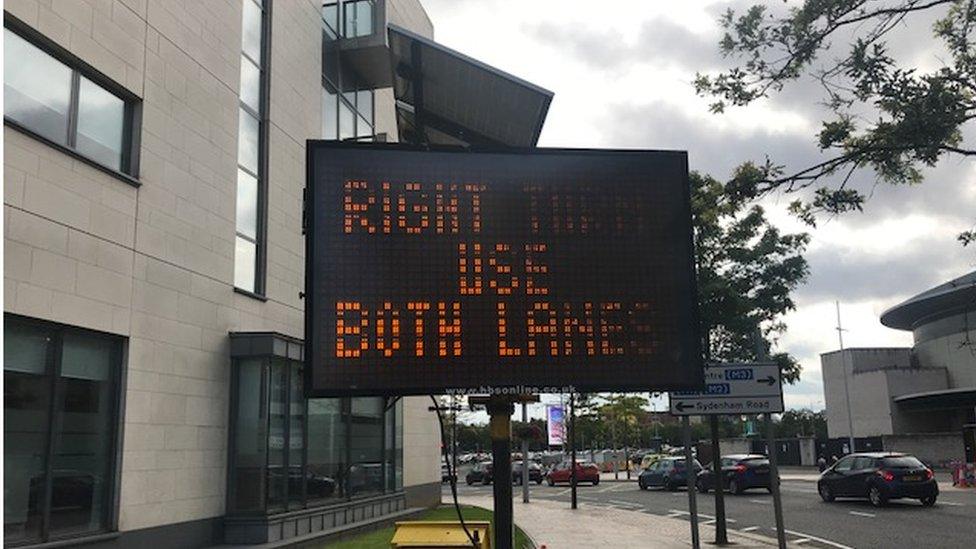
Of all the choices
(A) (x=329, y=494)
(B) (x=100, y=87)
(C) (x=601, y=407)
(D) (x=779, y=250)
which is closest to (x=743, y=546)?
(D) (x=779, y=250)

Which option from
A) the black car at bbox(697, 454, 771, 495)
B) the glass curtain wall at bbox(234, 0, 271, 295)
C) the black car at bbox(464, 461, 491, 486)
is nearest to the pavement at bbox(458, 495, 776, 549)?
the black car at bbox(697, 454, 771, 495)

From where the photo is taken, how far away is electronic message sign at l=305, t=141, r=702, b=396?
5461mm

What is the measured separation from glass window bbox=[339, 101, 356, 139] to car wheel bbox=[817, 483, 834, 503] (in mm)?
16511

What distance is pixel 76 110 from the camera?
1081 centimetres

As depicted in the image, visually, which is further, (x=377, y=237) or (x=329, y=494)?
(x=329, y=494)

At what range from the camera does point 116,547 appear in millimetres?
10906

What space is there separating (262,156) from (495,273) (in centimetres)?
1168

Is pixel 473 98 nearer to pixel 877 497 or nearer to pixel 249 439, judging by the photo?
pixel 249 439

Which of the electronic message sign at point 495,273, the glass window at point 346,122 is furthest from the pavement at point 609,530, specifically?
the glass window at point 346,122

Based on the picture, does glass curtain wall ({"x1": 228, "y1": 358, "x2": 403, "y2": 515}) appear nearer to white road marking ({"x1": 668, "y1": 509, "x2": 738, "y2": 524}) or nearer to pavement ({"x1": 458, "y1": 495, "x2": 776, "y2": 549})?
pavement ({"x1": 458, "y1": 495, "x2": 776, "y2": 549})

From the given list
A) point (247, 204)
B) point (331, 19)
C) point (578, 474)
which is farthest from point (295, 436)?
point (578, 474)

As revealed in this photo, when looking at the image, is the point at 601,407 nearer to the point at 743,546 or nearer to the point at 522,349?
the point at 743,546

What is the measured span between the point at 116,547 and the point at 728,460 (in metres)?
22.6

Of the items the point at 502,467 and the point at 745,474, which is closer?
the point at 502,467
